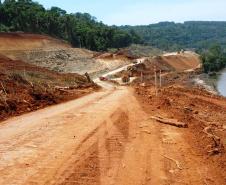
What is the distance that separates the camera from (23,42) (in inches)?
3305

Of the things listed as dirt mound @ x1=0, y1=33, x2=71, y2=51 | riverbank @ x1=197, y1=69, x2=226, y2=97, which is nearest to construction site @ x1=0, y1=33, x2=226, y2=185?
riverbank @ x1=197, y1=69, x2=226, y2=97

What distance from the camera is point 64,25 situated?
121 m

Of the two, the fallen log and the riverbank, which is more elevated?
the fallen log

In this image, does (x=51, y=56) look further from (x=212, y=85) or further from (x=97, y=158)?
(x=97, y=158)

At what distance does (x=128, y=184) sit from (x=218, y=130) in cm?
877

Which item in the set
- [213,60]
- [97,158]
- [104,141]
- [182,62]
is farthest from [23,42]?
[97,158]

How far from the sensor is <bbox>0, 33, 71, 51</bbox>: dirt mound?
79.6 metres

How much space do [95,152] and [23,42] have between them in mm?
70166

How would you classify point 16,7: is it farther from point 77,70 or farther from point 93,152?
point 93,152

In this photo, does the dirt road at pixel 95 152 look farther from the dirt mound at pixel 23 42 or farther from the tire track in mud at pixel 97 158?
the dirt mound at pixel 23 42

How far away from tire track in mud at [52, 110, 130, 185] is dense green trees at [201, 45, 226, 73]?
95.4 m

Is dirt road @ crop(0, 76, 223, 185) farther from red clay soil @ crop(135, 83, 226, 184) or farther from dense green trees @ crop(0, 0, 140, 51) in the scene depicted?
dense green trees @ crop(0, 0, 140, 51)

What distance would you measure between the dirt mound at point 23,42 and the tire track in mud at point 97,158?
6060cm

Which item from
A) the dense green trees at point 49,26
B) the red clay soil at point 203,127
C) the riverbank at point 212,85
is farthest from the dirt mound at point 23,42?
the red clay soil at point 203,127
